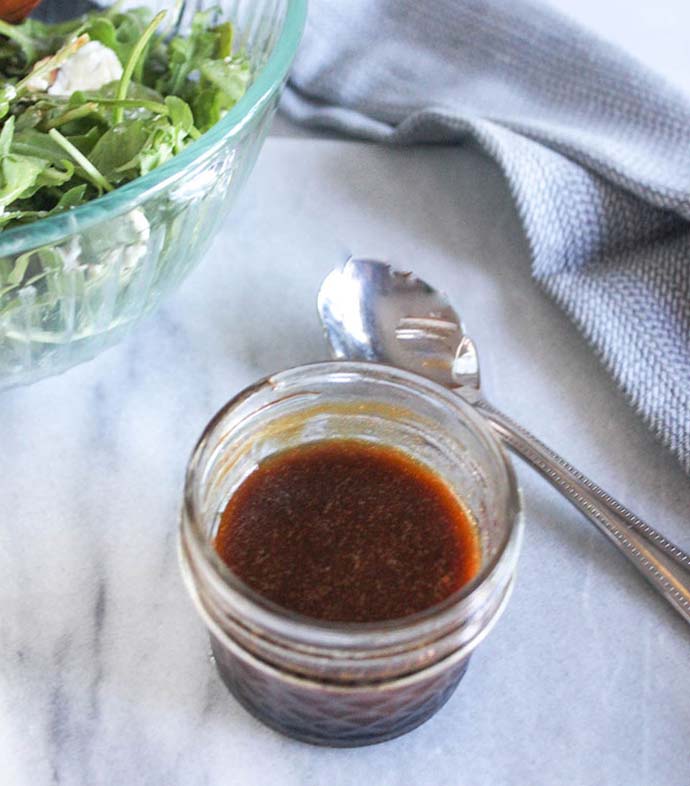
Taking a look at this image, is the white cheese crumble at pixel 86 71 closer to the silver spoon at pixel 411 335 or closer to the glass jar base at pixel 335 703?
the silver spoon at pixel 411 335

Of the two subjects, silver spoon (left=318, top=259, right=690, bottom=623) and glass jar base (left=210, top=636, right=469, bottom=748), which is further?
silver spoon (left=318, top=259, right=690, bottom=623)

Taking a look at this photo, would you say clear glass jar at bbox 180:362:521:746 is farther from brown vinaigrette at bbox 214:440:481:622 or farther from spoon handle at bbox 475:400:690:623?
spoon handle at bbox 475:400:690:623

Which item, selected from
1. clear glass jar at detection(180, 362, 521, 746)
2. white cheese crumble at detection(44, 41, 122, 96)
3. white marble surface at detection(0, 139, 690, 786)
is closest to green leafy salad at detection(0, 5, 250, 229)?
white cheese crumble at detection(44, 41, 122, 96)

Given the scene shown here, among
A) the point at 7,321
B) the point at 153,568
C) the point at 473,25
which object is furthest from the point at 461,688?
the point at 473,25

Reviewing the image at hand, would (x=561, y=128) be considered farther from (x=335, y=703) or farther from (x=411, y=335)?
(x=335, y=703)

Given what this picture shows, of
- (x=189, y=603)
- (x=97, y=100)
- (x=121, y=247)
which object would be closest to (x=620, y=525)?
(x=189, y=603)

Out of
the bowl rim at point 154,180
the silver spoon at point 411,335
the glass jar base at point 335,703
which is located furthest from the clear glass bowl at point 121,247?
the glass jar base at point 335,703
